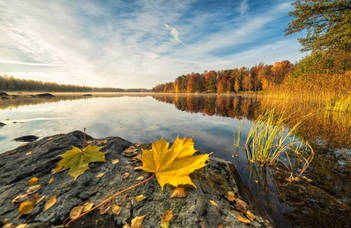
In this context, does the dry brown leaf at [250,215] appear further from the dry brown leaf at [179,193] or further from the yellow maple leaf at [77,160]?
the yellow maple leaf at [77,160]

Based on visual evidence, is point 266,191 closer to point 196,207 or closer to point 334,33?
point 196,207

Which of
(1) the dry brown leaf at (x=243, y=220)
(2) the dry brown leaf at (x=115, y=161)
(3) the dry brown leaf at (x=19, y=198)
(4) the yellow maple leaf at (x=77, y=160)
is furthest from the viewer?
(2) the dry brown leaf at (x=115, y=161)

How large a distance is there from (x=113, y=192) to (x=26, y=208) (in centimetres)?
62

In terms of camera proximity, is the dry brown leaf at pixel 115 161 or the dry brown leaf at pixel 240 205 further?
the dry brown leaf at pixel 115 161

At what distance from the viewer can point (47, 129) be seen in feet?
14.5

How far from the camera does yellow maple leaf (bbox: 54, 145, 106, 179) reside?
1332 millimetres

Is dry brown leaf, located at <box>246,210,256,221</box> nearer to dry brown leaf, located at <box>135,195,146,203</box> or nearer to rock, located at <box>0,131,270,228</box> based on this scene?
rock, located at <box>0,131,270,228</box>

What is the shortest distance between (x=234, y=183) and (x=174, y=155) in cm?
88

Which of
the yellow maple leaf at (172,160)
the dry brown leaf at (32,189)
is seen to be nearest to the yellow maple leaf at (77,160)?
the dry brown leaf at (32,189)

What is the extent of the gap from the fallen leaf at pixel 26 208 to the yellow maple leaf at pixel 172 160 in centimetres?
90

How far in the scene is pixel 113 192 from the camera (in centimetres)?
115

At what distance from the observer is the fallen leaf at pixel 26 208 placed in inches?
37.0

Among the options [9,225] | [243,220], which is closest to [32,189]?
[9,225]

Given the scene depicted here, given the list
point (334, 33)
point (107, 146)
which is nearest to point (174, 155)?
point (107, 146)
